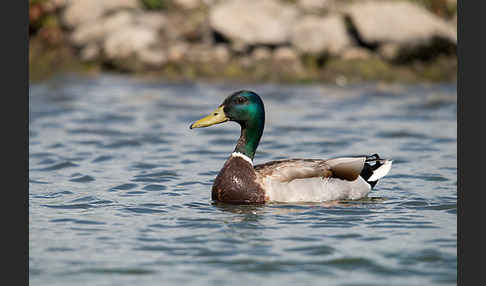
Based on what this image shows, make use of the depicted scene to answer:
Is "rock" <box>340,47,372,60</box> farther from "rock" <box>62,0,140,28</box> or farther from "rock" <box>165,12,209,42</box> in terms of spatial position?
"rock" <box>62,0,140,28</box>

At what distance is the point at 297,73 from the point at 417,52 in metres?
2.63

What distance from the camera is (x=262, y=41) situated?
1867 centimetres

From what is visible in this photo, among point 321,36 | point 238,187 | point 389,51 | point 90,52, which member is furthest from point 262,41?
point 238,187

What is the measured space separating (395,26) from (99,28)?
6757mm

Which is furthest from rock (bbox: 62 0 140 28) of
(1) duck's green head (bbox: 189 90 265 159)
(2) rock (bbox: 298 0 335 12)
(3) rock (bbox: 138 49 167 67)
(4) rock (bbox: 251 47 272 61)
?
(1) duck's green head (bbox: 189 90 265 159)

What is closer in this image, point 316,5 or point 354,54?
point 354,54

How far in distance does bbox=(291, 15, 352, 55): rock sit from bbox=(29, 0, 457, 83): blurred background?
0.02 metres

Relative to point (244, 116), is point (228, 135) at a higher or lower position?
lower

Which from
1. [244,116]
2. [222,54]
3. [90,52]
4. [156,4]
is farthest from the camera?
[156,4]

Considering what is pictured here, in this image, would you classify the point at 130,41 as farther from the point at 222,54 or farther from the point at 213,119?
the point at 213,119

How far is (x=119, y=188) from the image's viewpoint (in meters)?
9.86

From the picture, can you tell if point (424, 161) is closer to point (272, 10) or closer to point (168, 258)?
point (168, 258)

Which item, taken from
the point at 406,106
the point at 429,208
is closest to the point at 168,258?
the point at 429,208

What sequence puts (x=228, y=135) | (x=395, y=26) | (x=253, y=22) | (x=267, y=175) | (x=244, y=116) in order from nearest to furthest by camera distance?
1. (x=267, y=175)
2. (x=244, y=116)
3. (x=228, y=135)
4. (x=395, y=26)
5. (x=253, y=22)
